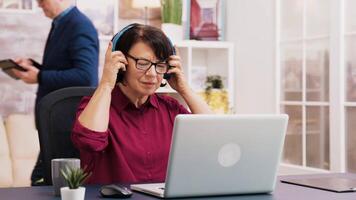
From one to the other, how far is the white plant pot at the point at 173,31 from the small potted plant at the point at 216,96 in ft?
1.32

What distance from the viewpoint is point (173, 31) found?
4043 mm

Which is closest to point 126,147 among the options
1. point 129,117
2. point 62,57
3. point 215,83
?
point 129,117

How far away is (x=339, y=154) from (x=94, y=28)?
176cm

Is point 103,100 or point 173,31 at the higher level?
point 173,31

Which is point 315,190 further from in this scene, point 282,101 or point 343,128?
point 282,101

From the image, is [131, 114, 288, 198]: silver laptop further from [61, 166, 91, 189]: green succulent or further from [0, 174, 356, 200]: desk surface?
[61, 166, 91, 189]: green succulent

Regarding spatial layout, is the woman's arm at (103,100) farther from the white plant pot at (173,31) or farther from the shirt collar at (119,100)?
the white plant pot at (173,31)

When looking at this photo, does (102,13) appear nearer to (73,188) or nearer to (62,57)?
(62,57)

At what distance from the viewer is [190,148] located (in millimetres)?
1582

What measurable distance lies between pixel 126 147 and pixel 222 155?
554mm

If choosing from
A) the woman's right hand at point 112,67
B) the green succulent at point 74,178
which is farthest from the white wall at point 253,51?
the green succulent at point 74,178

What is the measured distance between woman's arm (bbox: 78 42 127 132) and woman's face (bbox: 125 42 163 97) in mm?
37

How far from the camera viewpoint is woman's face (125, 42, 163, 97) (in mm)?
2129

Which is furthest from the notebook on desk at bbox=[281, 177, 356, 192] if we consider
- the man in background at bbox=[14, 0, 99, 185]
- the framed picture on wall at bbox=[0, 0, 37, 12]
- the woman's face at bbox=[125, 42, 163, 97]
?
the framed picture on wall at bbox=[0, 0, 37, 12]
